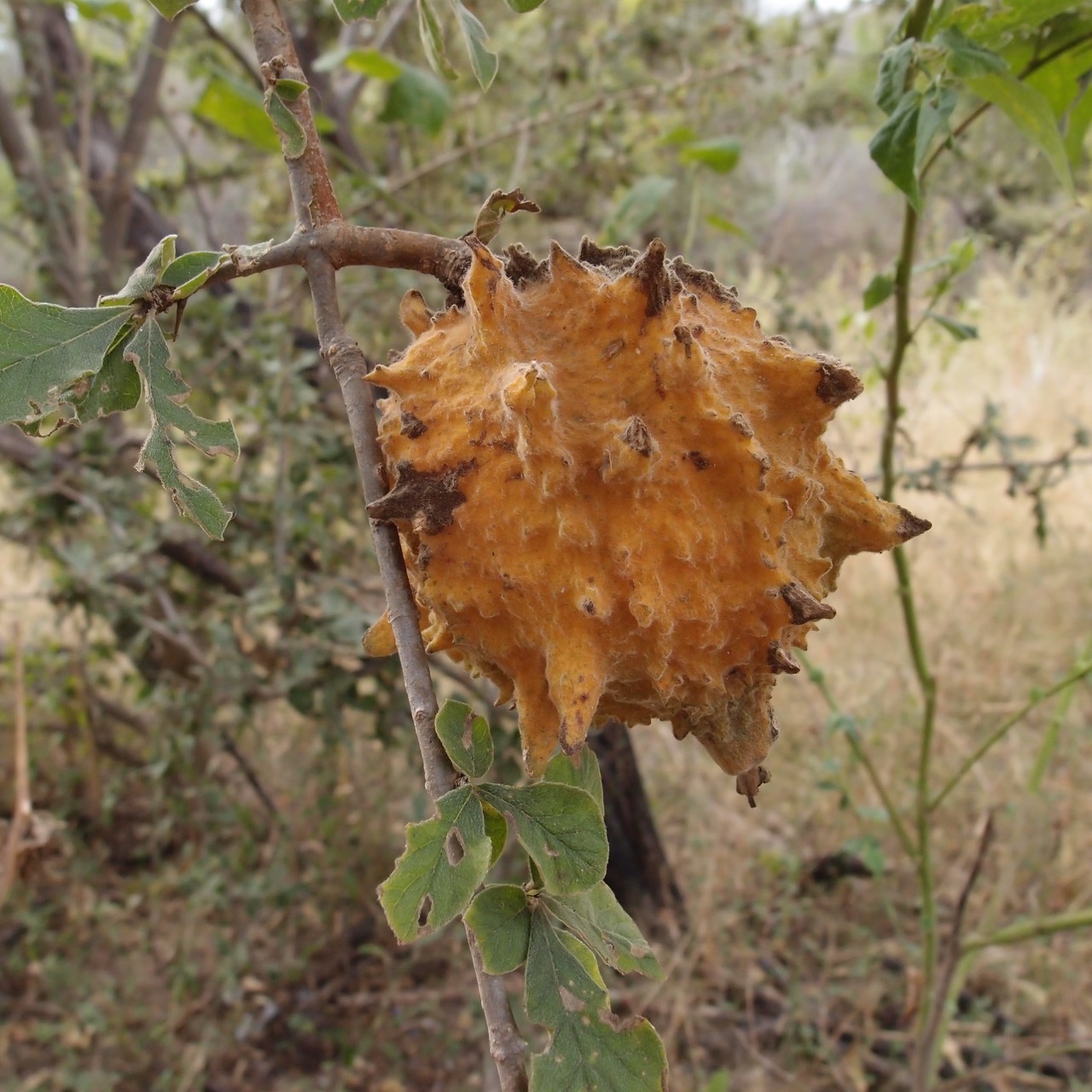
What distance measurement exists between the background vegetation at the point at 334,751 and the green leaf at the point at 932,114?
42cm

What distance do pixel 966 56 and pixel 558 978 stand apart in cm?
83

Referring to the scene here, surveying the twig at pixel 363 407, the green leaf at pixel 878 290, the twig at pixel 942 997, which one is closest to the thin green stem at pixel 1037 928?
the twig at pixel 942 997

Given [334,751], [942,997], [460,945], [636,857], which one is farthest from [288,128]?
[460,945]

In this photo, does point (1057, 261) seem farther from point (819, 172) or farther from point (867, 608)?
point (819, 172)

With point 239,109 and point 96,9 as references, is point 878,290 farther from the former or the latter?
point 96,9

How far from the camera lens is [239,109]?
1.79 meters

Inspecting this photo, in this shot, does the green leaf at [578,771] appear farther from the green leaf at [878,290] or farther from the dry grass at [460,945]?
the dry grass at [460,945]

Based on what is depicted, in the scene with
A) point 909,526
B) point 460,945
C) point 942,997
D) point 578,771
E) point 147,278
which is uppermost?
point 147,278

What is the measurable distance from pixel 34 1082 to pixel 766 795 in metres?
2.07

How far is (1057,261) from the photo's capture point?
21.4ft

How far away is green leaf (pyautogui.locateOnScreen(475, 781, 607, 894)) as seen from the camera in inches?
25.0

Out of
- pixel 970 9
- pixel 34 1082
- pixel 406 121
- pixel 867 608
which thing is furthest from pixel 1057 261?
pixel 34 1082

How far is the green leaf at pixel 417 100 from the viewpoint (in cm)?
185

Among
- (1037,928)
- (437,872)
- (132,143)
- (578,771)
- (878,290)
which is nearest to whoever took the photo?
(437,872)
